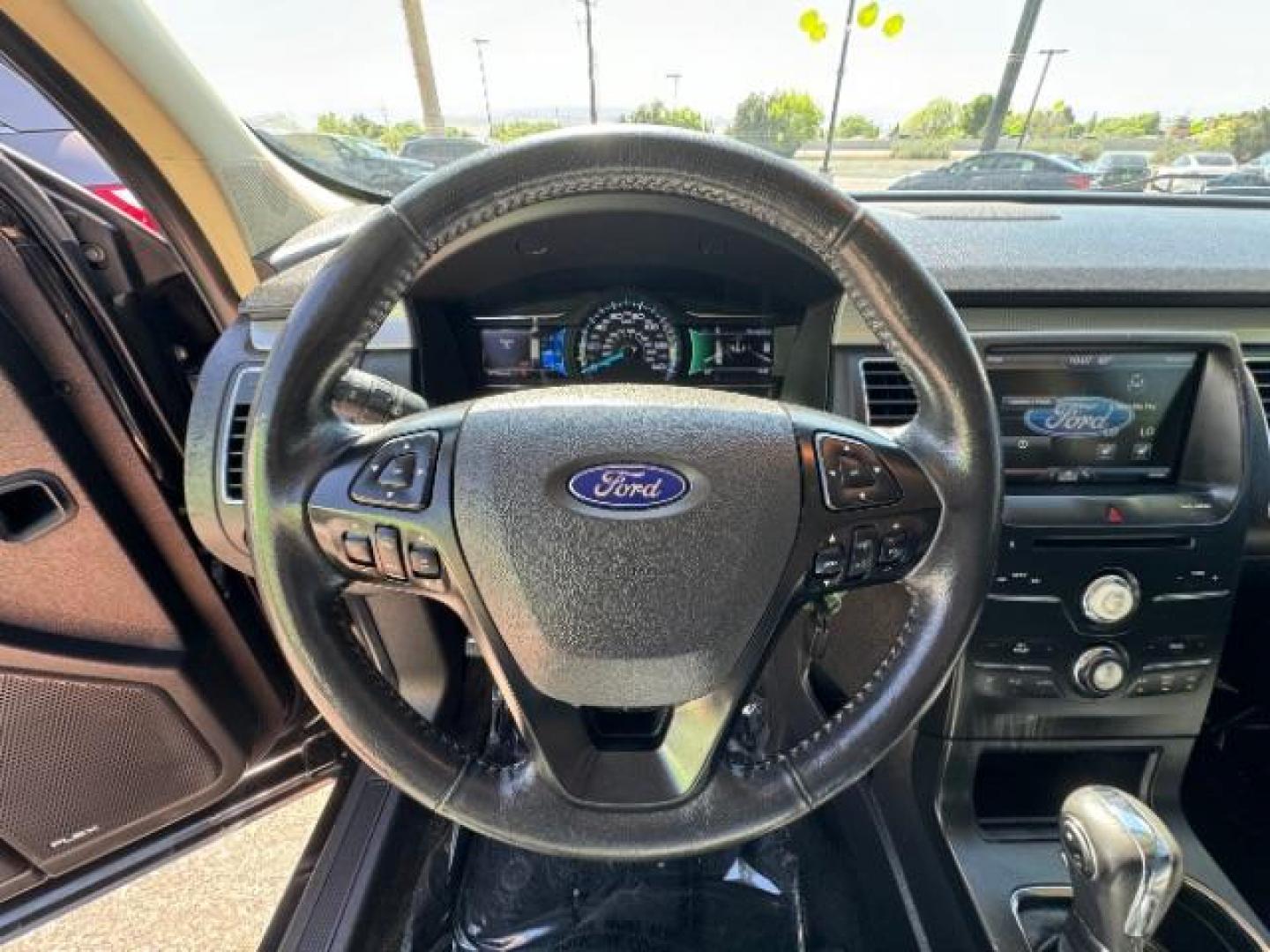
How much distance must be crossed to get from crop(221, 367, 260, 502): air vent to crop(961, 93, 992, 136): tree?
2.10 m

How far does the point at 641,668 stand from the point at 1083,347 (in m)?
0.94

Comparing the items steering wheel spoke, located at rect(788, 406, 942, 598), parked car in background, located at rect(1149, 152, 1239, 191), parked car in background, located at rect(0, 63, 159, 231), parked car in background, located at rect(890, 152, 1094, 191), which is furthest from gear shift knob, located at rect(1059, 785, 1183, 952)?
parked car in background, located at rect(0, 63, 159, 231)

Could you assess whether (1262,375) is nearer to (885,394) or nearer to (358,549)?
(885,394)

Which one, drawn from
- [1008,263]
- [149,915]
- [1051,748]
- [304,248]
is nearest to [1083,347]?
[1008,263]

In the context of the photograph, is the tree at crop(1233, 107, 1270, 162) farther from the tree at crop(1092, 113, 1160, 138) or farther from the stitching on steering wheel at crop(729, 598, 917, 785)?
the stitching on steering wheel at crop(729, 598, 917, 785)

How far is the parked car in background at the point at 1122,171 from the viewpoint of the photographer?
1.97 meters

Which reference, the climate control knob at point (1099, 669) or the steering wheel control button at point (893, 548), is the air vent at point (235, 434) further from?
the climate control knob at point (1099, 669)

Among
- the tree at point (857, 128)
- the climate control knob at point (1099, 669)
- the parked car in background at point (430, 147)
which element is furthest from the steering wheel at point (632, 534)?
the tree at point (857, 128)

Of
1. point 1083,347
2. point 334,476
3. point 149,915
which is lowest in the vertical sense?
point 149,915

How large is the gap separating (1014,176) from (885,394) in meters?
1.08

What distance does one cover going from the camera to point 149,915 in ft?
5.67

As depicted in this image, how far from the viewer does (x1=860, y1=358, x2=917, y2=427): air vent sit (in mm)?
1296

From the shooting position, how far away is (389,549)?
0.80m

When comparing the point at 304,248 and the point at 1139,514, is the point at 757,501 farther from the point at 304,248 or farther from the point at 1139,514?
the point at 304,248
